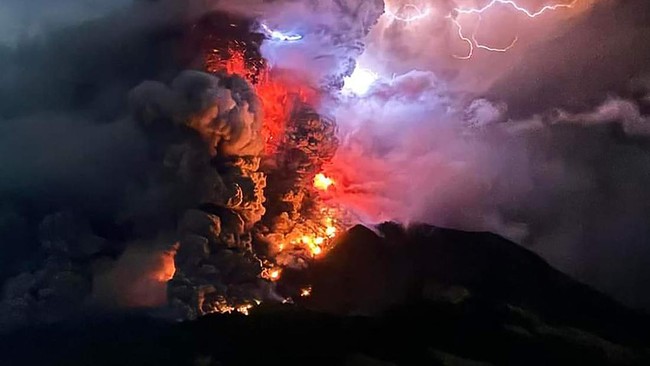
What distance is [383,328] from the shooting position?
25.7 m

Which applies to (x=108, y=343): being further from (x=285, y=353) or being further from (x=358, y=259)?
(x=358, y=259)

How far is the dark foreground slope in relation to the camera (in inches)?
964

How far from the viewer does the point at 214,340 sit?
24.4 m

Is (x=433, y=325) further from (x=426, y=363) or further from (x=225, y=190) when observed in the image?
(x=225, y=190)

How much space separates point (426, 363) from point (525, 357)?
3875mm

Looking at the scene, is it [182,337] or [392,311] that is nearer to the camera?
[182,337]

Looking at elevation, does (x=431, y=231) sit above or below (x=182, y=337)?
above

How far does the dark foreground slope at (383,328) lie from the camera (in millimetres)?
24484

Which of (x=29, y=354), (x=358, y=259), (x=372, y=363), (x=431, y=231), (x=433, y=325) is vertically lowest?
(x=29, y=354)

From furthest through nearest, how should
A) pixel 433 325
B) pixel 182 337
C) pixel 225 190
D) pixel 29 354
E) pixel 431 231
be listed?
pixel 431 231
pixel 433 325
pixel 29 354
pixel 182 337
pixel 225 190

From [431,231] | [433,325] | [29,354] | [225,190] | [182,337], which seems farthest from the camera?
[431,231]

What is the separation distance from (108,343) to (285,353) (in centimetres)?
620

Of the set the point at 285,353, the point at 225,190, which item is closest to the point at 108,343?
the point at 285,353

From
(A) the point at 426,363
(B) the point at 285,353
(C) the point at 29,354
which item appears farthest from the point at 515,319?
(C) the point at 29,354
